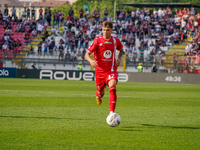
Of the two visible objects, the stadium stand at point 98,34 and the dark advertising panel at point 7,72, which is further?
the stadium stand at point 98,34

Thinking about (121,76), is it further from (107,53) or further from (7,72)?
(107,53)

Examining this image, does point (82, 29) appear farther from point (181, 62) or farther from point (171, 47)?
point (181, 62)

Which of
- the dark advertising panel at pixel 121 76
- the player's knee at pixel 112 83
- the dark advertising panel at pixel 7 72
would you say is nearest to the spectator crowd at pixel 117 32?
the dark advertising panel at pixel 121 76

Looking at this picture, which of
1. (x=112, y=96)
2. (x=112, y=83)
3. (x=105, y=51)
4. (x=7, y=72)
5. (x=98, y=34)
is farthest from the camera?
(x=98, y=34)

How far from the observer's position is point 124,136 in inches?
250

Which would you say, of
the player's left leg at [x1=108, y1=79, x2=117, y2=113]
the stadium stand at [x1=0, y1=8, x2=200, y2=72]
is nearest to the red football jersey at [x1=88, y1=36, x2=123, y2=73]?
the player's left leg at [x1=108, y1=79, x2=117, y2=113]

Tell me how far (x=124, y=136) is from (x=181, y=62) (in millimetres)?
24436

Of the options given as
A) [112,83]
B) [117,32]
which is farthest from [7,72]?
[112,83]

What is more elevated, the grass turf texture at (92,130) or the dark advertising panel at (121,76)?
the grass turf texture at (92,130)

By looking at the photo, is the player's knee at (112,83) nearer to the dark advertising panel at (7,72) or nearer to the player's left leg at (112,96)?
the player's left leg at (112,96)

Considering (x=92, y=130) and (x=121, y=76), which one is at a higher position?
(x=92, y=130)

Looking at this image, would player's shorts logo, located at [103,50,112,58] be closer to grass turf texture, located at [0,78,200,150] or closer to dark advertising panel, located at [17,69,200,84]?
grass turf texture, located at [0,78,200,150]

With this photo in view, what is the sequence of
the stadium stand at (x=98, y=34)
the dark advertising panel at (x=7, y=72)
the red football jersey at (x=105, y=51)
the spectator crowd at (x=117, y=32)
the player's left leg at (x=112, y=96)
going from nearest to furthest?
the player's left leg at (x=112, y=96)
the red football jersey at (x=105, y=51)
the dark advertising panel at (x=7, y=72)
the stadium stand at (x=98, y=34)
the spectator crowd at (x=117, y=32)

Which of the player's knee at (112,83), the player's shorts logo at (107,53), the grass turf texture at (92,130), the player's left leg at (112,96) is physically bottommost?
the grass turf texture at (92,130)
